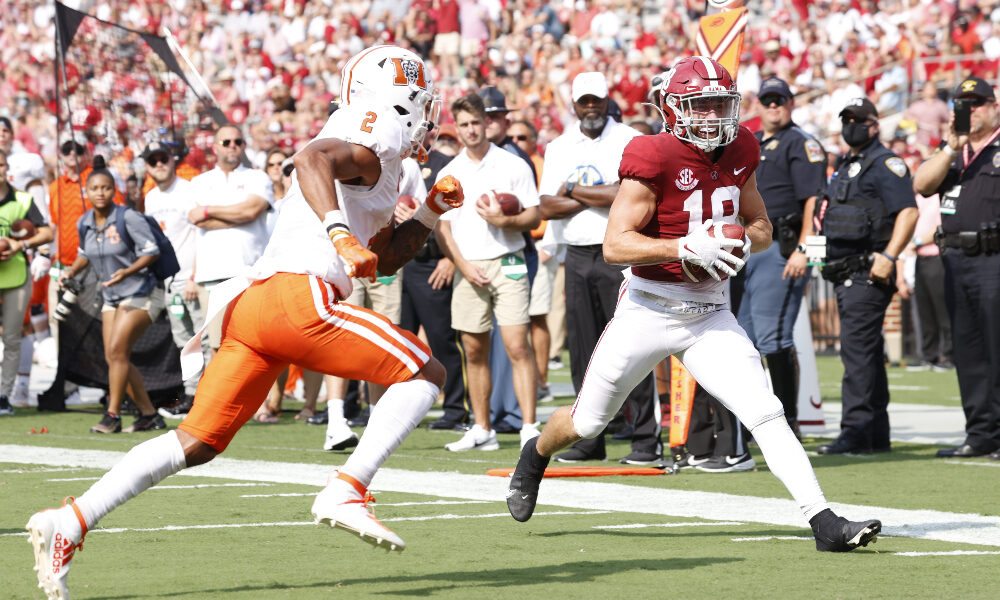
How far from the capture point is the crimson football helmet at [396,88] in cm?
536

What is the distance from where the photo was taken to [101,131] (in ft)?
43.9

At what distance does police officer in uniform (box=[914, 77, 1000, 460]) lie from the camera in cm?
928

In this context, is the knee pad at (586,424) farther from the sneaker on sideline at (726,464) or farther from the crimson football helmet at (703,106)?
the sneaker on sideline at (726,464)

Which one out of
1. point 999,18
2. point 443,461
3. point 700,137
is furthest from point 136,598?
point 999,18

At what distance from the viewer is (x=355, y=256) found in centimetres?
475

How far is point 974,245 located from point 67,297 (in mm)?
7211

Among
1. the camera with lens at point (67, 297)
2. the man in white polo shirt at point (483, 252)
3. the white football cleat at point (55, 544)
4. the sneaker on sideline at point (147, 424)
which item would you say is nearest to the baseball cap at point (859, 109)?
the man in white polo shirt at point (483, 252)

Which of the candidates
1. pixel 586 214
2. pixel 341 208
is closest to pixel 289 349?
pixel 341 208

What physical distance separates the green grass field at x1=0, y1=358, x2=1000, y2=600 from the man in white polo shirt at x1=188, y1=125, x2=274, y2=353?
7.55 ft

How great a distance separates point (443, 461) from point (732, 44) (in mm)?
3097

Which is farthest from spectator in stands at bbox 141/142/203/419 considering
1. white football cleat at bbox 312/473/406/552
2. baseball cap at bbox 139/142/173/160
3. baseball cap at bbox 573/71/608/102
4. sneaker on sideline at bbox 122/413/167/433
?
white football cleat at bbox 312/473/406/552

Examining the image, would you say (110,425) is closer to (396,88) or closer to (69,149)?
(69,149)

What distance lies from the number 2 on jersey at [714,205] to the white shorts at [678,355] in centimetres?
38

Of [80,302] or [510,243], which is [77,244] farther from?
[510,243]
